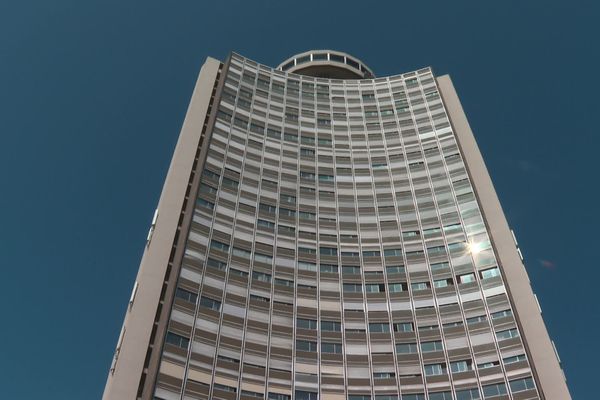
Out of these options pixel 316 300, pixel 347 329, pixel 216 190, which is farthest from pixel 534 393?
pixel 216 190

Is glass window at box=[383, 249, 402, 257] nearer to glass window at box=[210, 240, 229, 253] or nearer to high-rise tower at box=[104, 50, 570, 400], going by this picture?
high-rise tower at box=[104, 50, 570, 400]

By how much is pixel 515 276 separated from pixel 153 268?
116 feet

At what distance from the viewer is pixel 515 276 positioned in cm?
6141

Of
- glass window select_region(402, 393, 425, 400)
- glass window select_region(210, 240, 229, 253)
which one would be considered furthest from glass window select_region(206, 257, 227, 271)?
glass window select_region(402, 393, 425, 400)

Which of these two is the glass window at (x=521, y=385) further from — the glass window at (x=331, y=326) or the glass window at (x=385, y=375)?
the glass window at (x=331, y=326)

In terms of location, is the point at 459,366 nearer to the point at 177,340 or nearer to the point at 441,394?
the point at 441,394

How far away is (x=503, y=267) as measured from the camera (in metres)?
62.6

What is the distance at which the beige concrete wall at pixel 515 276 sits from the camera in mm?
52938

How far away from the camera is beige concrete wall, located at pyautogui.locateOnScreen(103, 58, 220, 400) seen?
49.3m

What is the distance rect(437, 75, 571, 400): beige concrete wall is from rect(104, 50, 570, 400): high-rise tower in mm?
156

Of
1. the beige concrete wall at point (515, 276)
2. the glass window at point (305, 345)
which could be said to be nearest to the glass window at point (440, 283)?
the beige concrete wall at point (515, 276)

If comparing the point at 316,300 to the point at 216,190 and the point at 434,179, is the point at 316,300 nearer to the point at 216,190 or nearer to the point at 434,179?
the point at 216,190

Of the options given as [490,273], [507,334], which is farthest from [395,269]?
[507,334]

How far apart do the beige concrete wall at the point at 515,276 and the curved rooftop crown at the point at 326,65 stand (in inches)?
1111
